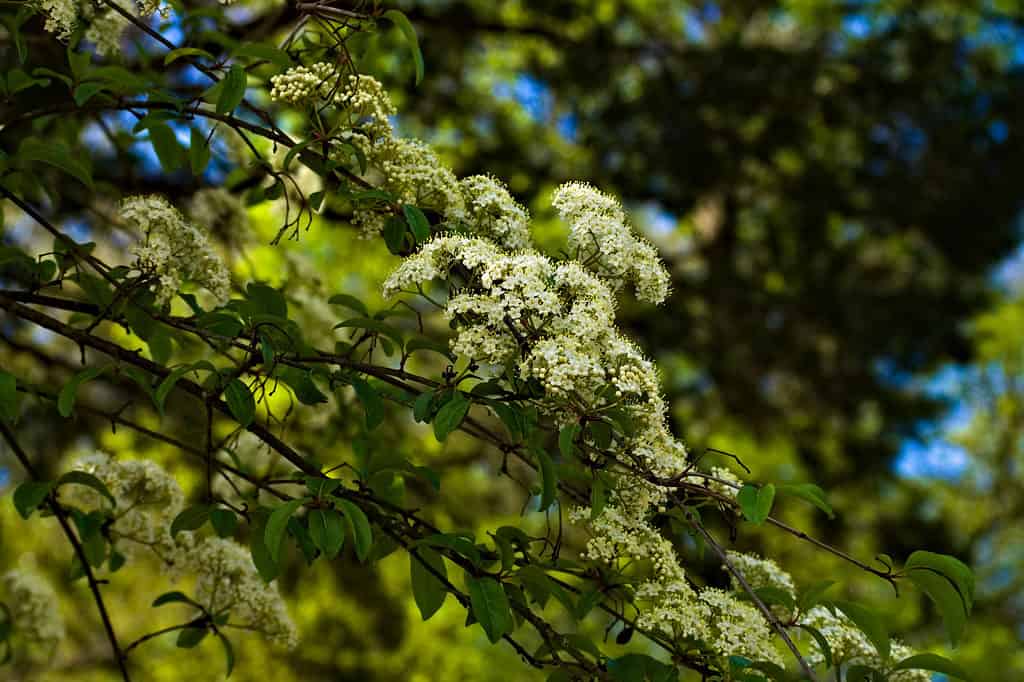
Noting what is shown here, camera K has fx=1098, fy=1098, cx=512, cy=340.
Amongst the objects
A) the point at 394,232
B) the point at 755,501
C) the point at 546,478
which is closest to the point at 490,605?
the point at 546,478

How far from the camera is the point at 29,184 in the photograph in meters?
2.66

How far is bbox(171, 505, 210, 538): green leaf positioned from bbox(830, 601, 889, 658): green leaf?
1.14m

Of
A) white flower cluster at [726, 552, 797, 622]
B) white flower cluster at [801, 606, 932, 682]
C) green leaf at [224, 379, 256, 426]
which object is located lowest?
green leaf at [224, 379, 256, 426]

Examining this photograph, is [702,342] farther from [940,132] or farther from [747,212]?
[940,132]

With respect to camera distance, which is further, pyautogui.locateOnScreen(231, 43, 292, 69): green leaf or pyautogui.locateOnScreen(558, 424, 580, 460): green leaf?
pyautogui.locateOnScreen(231, 43, 292, 69): green leaf

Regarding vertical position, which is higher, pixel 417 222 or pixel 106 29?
pixel 106 29

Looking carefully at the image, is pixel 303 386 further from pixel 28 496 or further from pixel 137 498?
pixel 137 498

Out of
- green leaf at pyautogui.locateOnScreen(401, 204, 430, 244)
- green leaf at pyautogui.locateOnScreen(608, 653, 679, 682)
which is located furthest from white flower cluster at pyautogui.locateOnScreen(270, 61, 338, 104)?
green leaf at pyautogui.locateOnScreen(608, 653, 679, 682)

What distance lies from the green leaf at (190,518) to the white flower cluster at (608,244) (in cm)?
84

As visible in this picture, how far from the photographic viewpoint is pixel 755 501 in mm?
1687

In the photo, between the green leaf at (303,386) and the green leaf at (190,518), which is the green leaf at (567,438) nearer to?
the green leaf at (303,386)

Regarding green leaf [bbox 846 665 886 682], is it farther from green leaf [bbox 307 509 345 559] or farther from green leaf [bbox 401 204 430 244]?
green leaf [bbox 401 204 430 244]

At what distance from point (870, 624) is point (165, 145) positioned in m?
1.51

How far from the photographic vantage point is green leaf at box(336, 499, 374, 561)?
170cm
